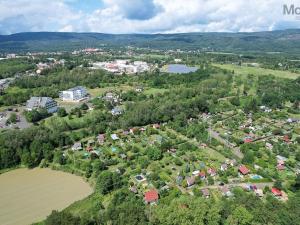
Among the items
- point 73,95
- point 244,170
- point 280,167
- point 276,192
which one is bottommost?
point 280,167

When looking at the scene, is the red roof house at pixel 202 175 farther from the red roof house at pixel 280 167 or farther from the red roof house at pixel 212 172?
the red roof house at pixel 280 167

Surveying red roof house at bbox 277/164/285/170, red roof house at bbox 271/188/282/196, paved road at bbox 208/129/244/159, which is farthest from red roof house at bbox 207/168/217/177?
red roof house at bbox 277/164/285/170

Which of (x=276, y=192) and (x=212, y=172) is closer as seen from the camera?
(x=276, y=192)

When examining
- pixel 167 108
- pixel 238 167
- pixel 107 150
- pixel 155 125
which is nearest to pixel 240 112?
pixel 167 108

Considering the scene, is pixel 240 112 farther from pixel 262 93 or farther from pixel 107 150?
pixel 107 150

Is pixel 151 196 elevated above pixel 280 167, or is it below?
above

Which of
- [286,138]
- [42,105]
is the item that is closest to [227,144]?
[286,138]

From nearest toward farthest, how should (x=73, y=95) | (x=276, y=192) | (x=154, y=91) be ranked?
(x=276, y=192) < (x=73, y=95) < (x=154, y=91)

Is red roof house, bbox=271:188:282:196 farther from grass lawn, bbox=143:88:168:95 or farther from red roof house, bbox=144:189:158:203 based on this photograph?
grass lawn, bbox=143:88:168:95

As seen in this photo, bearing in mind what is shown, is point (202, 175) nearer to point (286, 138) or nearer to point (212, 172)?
point (212, 172)

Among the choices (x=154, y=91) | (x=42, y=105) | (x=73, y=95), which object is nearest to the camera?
(x=42, y=105)
